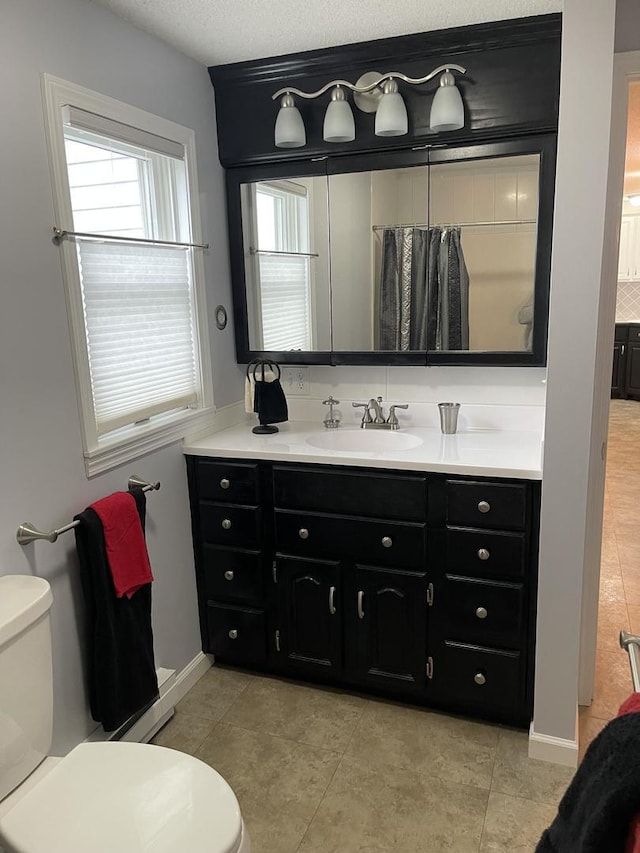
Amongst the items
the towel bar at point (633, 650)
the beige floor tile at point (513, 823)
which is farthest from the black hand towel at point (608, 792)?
the beige floor tile at point (513, 823)

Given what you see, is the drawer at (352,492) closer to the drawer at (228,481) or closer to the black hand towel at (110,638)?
the drawer at (228,481)

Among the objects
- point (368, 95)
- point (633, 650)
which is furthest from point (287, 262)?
point (633, 650)

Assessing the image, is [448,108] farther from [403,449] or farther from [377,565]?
[377,565]

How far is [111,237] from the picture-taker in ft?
6.59

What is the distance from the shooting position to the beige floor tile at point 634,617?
2849 mm

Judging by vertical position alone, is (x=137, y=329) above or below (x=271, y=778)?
above

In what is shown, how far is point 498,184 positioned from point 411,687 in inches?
71.3

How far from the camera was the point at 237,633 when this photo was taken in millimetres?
2561

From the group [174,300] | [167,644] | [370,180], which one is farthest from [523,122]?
[167,644]

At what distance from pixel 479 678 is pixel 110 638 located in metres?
1.21

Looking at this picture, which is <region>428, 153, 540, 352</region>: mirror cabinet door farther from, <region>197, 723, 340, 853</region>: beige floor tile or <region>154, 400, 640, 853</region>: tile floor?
<region>197, 723, 340, 853</region>: beige floor tile

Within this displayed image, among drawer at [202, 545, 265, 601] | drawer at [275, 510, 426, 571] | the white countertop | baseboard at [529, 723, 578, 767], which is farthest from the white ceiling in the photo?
baseboard at [529, 723, 578, 767]

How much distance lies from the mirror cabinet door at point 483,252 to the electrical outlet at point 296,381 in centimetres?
61

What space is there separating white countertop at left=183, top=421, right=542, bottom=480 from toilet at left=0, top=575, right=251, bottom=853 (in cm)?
93
